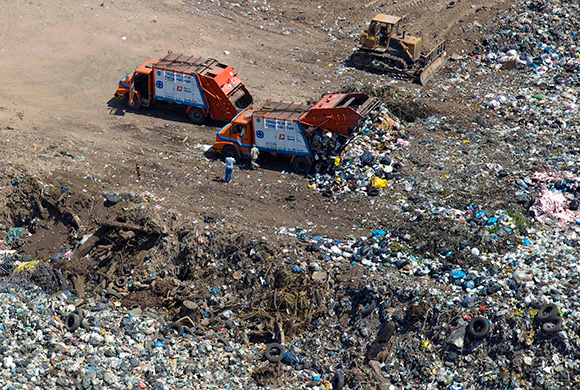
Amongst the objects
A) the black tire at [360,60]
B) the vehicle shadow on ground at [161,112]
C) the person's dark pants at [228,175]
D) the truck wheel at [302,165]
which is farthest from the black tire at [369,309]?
the black tire at [360,60]

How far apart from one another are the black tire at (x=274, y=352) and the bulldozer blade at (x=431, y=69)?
42.8 feet

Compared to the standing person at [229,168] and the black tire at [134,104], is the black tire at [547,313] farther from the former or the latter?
the black tire at [134,104]

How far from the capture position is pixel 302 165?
1756 cm

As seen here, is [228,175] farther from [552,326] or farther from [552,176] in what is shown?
[552,326]

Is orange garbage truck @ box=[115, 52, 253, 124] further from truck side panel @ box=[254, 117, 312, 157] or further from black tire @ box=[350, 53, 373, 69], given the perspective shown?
black tire @ box=[350, 53, 373, 69]

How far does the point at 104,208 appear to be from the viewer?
53.3 ft

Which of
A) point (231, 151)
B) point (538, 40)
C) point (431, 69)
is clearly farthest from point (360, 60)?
point (231, 151)

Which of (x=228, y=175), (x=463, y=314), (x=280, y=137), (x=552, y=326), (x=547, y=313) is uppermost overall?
(x=280, y=137)

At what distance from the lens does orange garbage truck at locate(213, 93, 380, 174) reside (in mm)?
16797

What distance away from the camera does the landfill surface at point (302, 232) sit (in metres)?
11.9

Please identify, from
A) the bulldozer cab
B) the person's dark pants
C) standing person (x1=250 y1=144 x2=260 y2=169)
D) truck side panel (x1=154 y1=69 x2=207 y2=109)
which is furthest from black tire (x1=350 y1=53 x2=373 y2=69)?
the person's dark pants

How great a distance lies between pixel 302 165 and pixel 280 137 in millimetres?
1029

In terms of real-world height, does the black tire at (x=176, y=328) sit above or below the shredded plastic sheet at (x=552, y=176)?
below

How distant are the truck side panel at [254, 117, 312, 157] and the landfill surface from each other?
0.60 m
